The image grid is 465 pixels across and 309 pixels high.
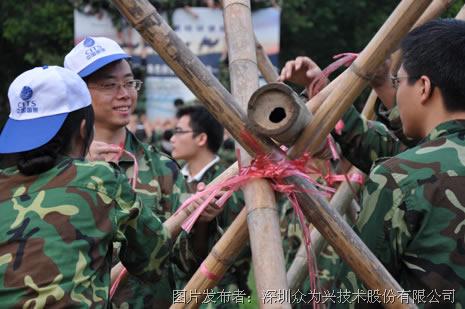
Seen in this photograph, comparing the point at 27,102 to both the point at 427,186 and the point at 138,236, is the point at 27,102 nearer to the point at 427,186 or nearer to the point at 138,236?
the point at 138,236

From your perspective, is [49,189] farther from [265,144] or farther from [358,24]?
[358,24]

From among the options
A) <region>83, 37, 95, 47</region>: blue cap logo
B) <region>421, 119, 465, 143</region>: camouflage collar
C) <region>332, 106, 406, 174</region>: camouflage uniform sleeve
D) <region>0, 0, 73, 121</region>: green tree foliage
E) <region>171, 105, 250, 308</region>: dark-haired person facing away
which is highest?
<region>0, 0, 73, 121</region>: green tree foliage

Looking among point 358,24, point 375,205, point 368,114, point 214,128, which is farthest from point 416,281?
point 358,24

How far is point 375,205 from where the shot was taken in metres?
3.33

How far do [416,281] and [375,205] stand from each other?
0.30 m

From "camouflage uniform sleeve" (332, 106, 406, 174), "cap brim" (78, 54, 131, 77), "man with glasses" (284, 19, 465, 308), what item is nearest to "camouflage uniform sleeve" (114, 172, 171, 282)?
"man with glasses" (284, 19, 465, 308)

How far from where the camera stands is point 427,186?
324 centimetres

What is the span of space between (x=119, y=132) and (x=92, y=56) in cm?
41

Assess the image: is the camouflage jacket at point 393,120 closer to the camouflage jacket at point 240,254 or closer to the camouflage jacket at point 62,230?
the camouflage jacket at point 240,254

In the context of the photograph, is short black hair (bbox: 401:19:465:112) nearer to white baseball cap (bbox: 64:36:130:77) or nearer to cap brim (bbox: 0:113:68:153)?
cap brim (bbox: 0:113:68:153)

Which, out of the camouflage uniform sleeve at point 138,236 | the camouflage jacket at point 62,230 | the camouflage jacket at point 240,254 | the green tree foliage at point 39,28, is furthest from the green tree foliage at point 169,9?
the camouflage jacket at point 62,230

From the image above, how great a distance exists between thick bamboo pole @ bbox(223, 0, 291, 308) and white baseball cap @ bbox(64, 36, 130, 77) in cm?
99

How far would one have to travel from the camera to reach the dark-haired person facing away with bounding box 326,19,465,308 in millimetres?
3238

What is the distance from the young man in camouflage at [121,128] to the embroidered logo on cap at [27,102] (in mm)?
1212
